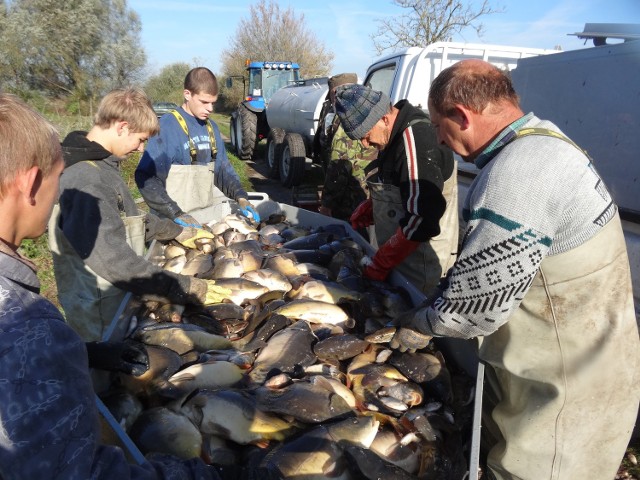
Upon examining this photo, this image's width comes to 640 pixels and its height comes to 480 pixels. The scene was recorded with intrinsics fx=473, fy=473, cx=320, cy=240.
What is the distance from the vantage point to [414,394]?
2.19 m

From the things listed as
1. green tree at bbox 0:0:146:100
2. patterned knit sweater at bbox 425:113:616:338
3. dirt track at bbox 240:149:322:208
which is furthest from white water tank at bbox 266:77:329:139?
green tree at bbox 0:0:146:100

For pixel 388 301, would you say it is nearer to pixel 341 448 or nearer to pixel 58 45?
pixel 341 448

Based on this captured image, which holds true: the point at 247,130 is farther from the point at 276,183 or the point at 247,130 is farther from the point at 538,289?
the point at 538,289

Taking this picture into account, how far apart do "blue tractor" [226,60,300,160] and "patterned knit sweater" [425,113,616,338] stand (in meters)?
13.0

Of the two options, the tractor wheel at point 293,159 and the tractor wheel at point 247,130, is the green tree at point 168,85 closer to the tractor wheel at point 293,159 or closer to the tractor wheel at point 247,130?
the tractor wheel at point 247,130

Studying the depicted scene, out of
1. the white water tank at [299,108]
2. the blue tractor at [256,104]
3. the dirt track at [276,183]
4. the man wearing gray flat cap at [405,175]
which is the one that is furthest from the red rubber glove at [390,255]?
the blue tractor at [256,104]

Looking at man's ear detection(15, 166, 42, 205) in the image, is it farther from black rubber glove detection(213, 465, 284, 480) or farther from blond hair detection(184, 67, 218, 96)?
blond hair detection(184, 67, 218, 96)

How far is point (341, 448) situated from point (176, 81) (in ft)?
129

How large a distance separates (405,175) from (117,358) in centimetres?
205

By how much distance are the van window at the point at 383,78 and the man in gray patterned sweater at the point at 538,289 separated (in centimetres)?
552

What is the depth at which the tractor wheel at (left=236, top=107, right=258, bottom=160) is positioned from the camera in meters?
14.3

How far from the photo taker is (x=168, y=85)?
118 ft

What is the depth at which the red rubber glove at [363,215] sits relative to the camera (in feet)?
15.2

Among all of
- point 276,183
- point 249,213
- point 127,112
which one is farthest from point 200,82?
point 276,183
